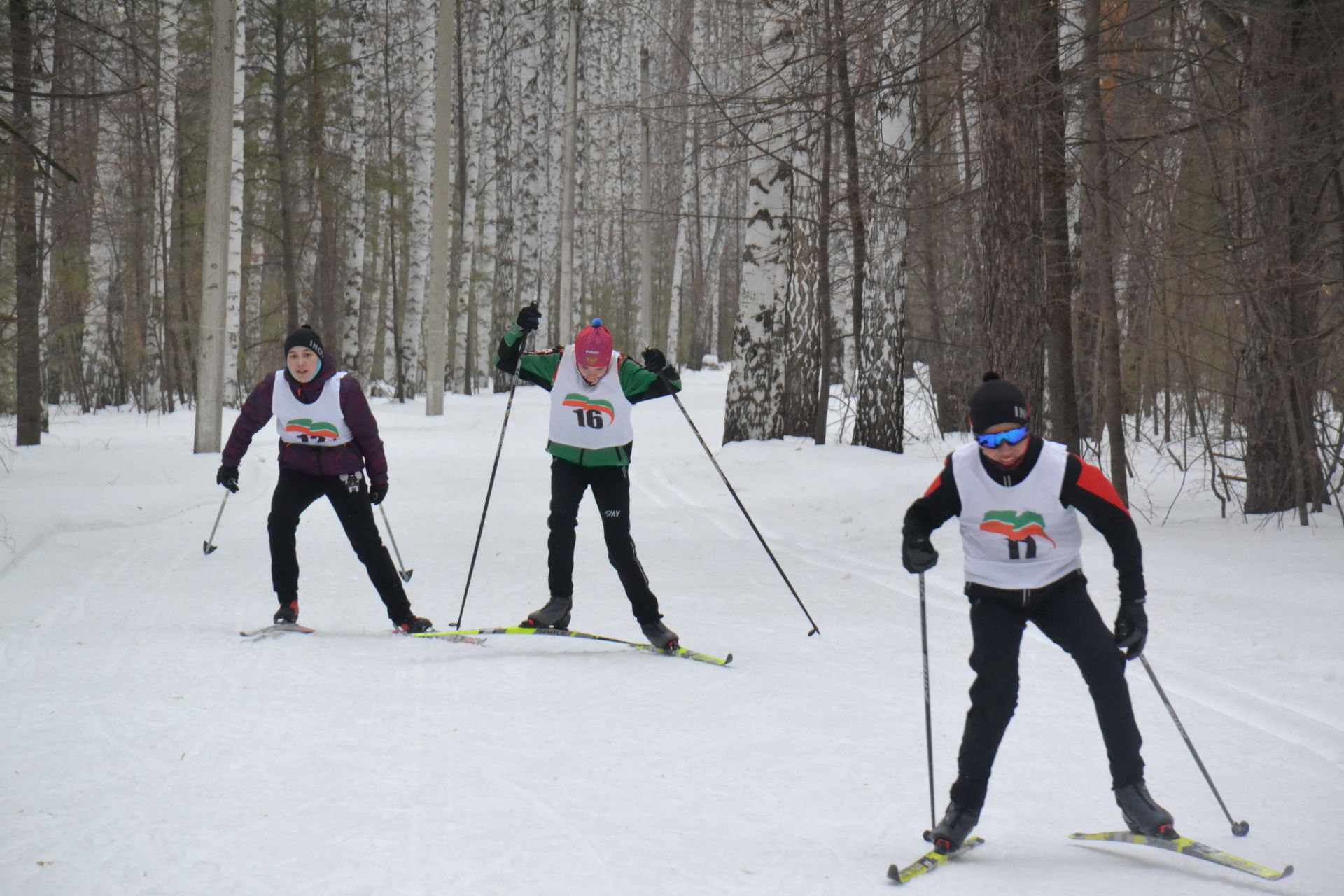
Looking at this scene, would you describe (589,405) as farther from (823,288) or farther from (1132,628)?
(823,288)

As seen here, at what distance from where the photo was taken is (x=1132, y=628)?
4191 mm

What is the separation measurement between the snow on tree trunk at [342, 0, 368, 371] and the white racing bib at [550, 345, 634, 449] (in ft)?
66.3

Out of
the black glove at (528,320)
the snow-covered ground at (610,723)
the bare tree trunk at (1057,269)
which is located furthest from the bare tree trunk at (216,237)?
the bare tree trunk at (1057,269)

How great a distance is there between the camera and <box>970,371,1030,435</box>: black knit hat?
405 cm

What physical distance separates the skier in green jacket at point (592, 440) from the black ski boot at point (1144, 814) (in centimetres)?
335

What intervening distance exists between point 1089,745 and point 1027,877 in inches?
65.4

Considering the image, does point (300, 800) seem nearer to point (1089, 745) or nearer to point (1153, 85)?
point (1089, 745)

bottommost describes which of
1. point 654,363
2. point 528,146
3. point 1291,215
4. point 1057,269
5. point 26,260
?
point 654,363

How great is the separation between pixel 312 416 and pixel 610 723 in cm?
293

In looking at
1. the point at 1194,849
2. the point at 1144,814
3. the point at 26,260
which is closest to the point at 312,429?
the point at 1144,814

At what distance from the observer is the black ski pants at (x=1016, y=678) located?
163 inches

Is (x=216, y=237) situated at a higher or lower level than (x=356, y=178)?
lower

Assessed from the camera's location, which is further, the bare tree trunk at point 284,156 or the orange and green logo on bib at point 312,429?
the bare tree trunk at point 284,156

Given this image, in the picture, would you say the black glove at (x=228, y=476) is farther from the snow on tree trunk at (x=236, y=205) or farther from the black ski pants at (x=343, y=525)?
the snow on tree trunk at (x=236, y=205)
